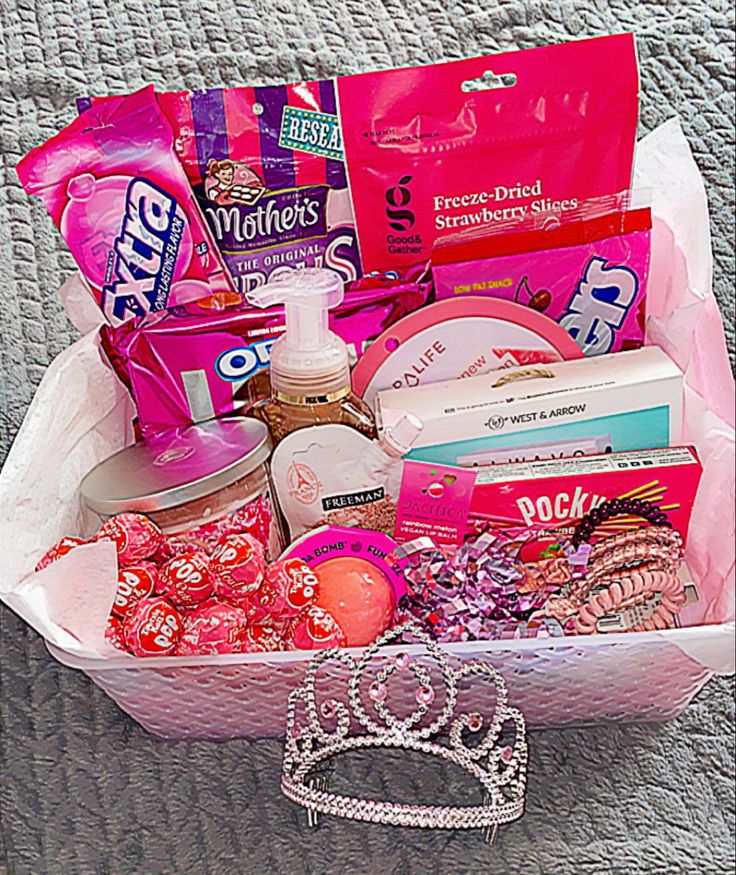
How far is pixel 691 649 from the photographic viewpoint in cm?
58

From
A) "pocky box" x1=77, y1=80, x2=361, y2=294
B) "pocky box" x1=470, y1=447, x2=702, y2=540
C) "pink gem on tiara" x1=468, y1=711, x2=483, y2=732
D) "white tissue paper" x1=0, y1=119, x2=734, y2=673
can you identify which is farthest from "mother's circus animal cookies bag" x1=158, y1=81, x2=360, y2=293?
"pink gem on tiara" x1=468, y1=711, x2=483, y2=732

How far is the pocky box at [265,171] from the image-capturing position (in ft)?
2.49

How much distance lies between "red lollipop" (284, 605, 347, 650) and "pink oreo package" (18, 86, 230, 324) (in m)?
0.27

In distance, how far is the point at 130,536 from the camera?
2.07 feet

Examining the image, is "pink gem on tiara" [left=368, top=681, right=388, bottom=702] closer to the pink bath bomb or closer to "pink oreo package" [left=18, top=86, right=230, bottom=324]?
the pink bath bomb

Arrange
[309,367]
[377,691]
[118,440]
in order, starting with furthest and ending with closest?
[118,440], [309,367], [377,691]

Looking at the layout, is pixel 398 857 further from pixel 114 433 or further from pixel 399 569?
pixel 114 433

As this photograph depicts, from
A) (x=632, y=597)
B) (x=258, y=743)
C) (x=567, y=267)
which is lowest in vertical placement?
(x=258, y=743)

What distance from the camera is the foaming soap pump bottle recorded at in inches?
27.2

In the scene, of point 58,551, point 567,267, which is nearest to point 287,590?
point 58,551

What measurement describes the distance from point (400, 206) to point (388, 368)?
0.12m

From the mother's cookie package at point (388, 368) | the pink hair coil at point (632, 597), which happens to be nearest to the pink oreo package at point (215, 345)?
the mother's cookie package at point (388, 368)

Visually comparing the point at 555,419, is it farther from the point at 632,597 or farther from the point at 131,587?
the point at 131,587

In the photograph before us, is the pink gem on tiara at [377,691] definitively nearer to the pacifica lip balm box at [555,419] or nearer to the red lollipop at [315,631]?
the red lollipop at [315,631]
